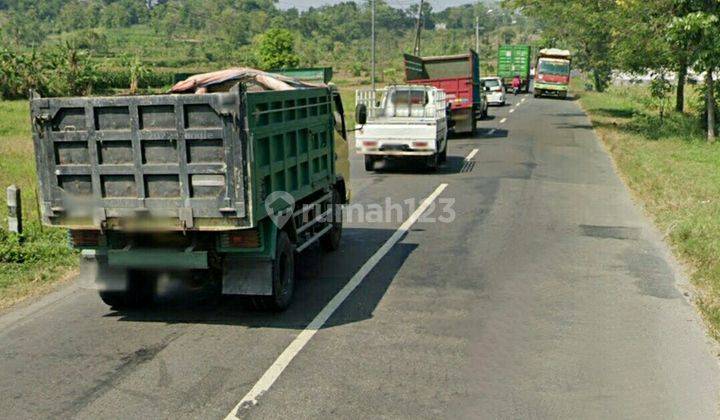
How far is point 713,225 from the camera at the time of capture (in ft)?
35.8

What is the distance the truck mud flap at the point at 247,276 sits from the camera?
732cm

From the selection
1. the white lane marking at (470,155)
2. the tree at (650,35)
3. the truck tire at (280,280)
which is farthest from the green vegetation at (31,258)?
the tree at (650,35)

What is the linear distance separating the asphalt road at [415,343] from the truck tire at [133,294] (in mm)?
113

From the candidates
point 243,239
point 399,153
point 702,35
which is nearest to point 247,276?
point 243,239

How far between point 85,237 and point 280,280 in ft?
6.32

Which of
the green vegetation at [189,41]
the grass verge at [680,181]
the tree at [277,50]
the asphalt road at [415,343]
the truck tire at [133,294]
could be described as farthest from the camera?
the tree at [277,50]

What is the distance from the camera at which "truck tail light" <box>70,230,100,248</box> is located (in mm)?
7371

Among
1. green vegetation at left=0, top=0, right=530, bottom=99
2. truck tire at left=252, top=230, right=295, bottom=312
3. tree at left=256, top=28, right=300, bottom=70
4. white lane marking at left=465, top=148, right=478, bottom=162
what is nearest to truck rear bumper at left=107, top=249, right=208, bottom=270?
truck tire at left=252, top=230, right=295, bottom=312

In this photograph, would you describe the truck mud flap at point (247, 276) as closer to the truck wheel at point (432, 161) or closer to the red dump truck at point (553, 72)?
the truck wheel at point (432, 161)

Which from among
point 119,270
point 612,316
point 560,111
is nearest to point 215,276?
point 119,270

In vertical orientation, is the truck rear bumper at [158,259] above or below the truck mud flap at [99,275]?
above

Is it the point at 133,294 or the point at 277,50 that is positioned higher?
the point at 277,50

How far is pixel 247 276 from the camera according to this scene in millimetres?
7332

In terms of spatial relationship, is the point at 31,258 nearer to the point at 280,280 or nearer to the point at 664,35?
the point at 280,280
